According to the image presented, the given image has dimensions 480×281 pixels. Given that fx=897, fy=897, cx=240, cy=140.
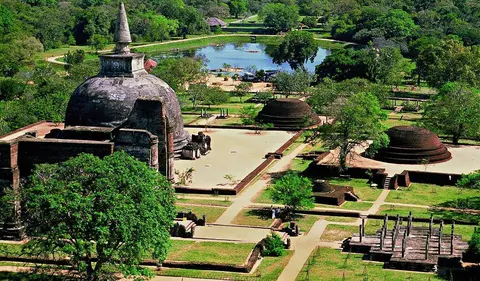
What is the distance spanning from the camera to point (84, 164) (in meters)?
34.9

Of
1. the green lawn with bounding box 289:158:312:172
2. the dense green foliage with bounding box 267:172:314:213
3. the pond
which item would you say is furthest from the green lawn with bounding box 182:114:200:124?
the pond

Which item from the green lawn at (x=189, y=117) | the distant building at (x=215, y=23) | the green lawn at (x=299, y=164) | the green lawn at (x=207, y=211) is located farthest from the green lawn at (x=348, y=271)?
the distant building at (x=215, y=23)

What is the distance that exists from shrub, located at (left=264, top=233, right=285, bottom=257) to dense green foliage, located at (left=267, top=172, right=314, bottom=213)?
212 inches

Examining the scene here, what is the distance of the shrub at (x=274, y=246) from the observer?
39594 mm

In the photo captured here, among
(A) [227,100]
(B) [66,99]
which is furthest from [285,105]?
(B) [66,99]

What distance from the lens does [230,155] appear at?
59812 millimetres

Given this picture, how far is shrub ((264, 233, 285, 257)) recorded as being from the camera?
39594 mm

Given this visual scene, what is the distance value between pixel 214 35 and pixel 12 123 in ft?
294

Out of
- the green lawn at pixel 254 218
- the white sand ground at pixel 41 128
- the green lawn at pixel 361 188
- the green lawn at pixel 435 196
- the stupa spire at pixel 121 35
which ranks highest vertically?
the stupa spire at pixel 121 35

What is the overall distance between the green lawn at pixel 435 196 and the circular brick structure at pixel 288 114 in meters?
18.2

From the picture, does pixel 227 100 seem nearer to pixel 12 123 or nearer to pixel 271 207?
pixel 12 123

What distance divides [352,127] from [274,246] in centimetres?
1652

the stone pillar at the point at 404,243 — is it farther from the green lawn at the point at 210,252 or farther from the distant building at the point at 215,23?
the distant building at the point at 215,23

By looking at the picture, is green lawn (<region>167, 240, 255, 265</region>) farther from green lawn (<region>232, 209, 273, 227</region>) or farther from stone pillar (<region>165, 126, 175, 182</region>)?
stone pillar (<region>165, 126, 175, 182</region>)
